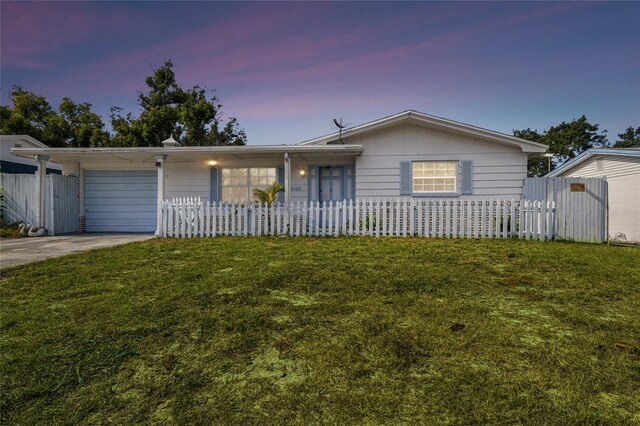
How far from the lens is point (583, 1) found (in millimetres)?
12312

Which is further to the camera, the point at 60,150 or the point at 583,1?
the point at 583,1

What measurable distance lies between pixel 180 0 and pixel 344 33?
21.3ft

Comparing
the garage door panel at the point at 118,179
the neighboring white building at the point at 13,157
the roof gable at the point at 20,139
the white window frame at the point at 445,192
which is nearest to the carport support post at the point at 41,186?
the garage door panel at the point at 118,179

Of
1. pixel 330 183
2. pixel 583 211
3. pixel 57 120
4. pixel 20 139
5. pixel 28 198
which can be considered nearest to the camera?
pixel 583 211

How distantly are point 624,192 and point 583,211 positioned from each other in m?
5.50

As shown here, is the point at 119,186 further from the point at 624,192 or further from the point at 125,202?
the point at 624,192

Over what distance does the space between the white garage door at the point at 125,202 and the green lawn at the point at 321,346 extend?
8186 mm

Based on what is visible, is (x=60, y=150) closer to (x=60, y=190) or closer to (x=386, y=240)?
(x=60, y=190)

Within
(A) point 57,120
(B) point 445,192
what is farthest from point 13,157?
(B) point 445,192

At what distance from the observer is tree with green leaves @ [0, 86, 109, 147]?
83.6 feet

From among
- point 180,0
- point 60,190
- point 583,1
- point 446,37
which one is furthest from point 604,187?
point 60,190

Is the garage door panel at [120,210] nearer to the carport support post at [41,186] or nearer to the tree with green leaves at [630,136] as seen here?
the carport support post at [41,186]

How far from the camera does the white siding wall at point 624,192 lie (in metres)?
11.2

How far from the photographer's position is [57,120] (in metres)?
26.2
